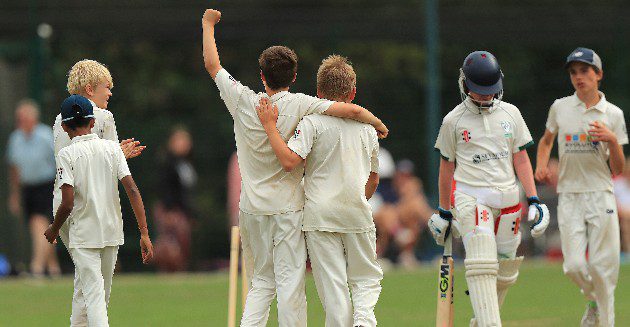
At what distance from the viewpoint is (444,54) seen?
23625 mm

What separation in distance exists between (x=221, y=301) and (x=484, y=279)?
574 centimetres

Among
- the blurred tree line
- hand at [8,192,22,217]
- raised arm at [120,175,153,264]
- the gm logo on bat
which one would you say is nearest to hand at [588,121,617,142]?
the gm logo on bat

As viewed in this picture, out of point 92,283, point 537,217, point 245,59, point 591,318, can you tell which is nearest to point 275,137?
point 92,283

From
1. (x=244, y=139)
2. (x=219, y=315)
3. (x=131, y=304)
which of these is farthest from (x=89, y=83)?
(x=131, y=304)

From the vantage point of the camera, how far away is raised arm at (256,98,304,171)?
30.3ft

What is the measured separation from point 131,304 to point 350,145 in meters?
5.98

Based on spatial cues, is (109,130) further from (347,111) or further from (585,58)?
(585,58)

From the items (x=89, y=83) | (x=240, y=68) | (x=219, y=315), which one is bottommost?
(x=219, y=315)

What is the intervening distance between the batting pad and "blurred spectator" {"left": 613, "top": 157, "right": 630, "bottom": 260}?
11283 mm

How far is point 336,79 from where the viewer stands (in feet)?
31.5

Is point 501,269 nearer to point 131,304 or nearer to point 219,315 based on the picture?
point 219,315

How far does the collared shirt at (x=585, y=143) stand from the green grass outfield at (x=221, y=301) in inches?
63.5

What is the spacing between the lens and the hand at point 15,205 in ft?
60.3

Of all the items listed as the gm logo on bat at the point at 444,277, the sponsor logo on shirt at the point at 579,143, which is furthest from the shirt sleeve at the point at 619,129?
the gm logo on bat at the point at 444,277
